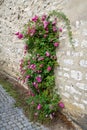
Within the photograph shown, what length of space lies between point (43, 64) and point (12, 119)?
126 centimetres

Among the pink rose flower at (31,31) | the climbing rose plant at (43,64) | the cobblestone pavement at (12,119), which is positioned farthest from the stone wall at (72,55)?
the cobblestone pavement at (12,119)

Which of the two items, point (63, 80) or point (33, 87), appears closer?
point (63, 80)

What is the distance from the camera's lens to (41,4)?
393 centimetres

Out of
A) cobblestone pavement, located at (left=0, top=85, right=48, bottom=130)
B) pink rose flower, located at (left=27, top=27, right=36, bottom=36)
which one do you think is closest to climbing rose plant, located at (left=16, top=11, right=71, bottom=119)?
pink rose flower, located at (left=27, top=27, right=36, bottom=36)

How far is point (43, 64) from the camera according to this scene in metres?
3.66

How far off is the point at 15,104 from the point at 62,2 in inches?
98.5

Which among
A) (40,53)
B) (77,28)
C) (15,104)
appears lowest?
(15,104)

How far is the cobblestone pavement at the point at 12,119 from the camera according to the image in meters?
3.36

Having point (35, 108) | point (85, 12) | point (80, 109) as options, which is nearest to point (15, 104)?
point (35, 108)

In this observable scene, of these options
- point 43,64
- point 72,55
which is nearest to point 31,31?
point 43,64

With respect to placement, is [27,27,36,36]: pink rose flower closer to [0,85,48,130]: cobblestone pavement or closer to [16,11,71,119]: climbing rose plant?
[16,11,71,119]: climbing rose plant

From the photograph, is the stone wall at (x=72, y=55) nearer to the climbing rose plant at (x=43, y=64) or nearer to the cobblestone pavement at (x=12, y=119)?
the climbing rose plant at (x=43, y=64)

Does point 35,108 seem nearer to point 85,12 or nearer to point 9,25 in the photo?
point 85,12

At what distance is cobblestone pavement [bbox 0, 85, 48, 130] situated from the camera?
11.0 ft
